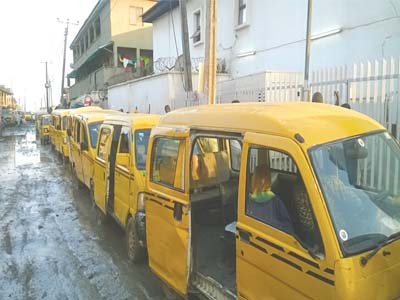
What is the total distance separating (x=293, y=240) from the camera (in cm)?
282

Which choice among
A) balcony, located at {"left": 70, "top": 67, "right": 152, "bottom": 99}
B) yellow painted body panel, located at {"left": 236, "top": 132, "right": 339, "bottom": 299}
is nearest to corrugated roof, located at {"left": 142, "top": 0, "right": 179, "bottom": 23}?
balcony, located at {"left": 70, "top": 67, "right": 152, "bottom": 99}

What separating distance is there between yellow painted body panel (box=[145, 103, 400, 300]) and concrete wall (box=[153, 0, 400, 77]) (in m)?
7.14

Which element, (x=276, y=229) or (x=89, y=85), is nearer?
(x=276, y=229)

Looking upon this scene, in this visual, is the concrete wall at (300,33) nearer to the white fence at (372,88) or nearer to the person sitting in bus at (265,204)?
the white fence at (372,88)

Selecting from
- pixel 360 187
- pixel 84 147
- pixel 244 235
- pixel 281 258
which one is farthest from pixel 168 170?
pixel 84 147

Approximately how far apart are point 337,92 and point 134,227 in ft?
14.2

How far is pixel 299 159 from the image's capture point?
9.24ft

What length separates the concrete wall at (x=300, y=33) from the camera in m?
9.92

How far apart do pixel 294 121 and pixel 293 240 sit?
82cm

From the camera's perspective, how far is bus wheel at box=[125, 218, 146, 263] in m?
5.95

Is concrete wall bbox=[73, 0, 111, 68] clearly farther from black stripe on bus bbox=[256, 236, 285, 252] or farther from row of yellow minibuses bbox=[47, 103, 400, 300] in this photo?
black stripe on bus bbox=[256, 236, 285, 252]

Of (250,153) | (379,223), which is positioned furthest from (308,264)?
(250,153)

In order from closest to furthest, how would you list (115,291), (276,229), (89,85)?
(276,229) < (115,291) < (89,85)

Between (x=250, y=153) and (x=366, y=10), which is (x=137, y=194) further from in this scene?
(x=366, y=10)
